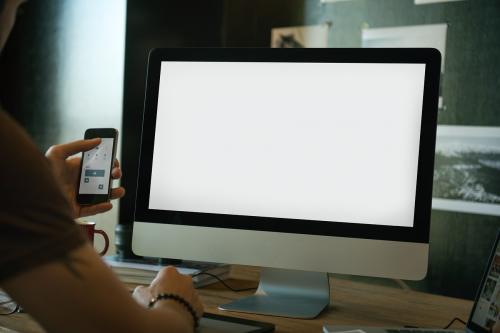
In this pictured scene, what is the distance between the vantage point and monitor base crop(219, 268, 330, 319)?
3.74 ft

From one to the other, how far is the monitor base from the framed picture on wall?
3.18ft

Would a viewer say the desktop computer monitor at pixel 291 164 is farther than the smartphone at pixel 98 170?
No

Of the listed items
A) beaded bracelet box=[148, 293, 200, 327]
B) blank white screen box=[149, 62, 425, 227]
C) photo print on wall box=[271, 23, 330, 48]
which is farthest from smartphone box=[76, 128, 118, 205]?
photo print on wall box=[271, 23, 330, 48]

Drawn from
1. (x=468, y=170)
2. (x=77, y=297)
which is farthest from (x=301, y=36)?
(x=77, y=297)

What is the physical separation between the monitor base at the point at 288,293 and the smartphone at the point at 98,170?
0.37 meters

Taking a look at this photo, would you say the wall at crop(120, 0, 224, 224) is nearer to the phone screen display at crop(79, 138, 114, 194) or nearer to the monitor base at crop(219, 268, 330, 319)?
the phone screen display at crop(79, 138, 114, 194)

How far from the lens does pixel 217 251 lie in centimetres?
118

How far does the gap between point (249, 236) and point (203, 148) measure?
0.20 meters

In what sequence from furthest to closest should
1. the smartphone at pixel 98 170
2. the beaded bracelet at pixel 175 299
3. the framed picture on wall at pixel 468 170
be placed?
the framed picture on wall at pixel 468 170 < the smartphone at pixel 98 170 < the beaded bracelet at pixel 175 299

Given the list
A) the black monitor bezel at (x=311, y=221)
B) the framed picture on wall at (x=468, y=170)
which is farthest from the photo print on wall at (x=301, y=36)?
the black monitor bezel at (x=311, y=221)

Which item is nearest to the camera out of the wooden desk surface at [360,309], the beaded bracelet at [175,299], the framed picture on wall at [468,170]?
the beaded bracelet at [175,299]

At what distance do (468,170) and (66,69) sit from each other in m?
1.59

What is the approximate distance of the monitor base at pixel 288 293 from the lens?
3.74 ft

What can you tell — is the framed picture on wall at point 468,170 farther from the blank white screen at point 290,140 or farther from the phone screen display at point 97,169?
the phone screen display at point 97,169
